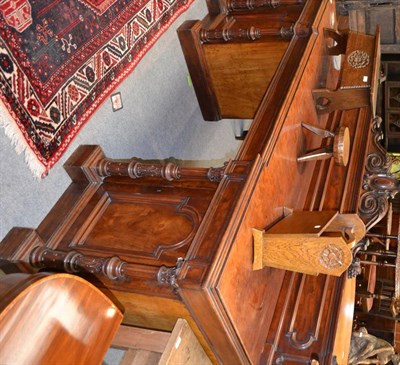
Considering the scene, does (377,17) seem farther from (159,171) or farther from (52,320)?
(52,320)

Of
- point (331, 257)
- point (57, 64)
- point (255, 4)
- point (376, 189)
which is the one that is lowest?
point (331, 257)

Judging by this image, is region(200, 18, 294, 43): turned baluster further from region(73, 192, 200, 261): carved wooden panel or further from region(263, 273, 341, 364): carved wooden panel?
region(263, 273, 341, 364): carved wooden panel

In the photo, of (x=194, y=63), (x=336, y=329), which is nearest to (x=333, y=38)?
(x=194, y=63)

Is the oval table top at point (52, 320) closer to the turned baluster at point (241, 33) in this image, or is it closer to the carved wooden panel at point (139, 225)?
the carved wooden panel at point (139, 225)

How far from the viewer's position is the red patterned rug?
198 cm

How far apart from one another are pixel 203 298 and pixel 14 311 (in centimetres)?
64

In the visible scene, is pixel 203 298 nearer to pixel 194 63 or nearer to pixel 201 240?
pixel 201 240

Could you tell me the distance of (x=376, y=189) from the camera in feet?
7.97

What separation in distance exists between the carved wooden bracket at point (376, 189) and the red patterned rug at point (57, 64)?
1528 mm

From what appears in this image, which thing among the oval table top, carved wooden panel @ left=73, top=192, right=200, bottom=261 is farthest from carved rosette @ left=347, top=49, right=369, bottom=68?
the oval table top

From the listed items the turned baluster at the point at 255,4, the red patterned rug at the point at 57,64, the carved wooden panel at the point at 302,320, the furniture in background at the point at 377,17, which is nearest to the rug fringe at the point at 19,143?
the red patterned rug at the point at 57,64

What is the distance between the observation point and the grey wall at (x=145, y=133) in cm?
207

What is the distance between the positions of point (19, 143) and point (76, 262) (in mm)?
613

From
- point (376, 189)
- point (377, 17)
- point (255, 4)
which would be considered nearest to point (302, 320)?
point (376, 189)
